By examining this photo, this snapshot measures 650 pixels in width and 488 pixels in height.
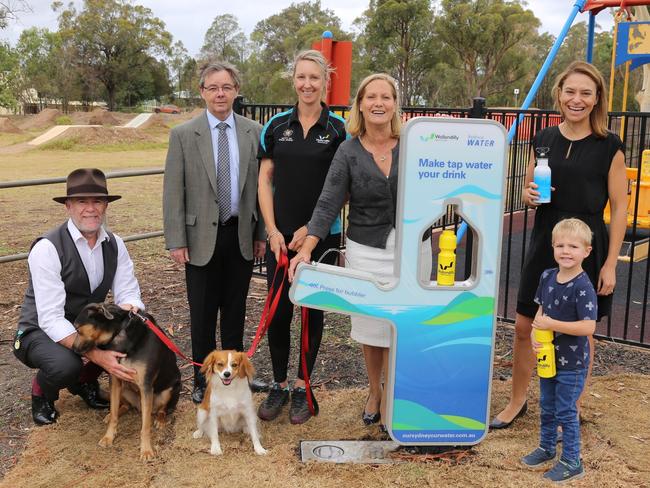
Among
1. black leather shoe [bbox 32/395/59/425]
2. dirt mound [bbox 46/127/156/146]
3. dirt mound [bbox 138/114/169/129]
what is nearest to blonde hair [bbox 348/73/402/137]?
black leather shoe [bbox 32/395/59/425]

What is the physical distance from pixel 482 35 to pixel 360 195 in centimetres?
4760

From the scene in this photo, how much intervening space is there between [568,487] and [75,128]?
30616 mm

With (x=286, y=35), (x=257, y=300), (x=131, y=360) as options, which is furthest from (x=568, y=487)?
(x=286, y=35)

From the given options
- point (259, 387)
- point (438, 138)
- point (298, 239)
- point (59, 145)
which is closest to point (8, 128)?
point (59, 145)

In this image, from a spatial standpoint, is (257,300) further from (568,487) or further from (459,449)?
(568,487)

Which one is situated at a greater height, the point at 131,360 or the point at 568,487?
the point at 131,360

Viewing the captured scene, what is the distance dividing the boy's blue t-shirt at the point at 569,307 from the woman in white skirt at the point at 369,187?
2.61ft

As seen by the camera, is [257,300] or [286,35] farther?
[286,35]

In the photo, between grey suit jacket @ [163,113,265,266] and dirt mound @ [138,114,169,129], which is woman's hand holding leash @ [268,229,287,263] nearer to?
grey suit jacket @ [163,113,265,266]

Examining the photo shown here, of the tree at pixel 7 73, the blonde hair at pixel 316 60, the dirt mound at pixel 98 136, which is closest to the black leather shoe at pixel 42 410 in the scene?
the blonde hair at pixel 316 60

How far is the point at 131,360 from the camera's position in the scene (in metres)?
3.75

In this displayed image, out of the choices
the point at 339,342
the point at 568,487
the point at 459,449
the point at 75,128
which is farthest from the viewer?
the point at 75,128

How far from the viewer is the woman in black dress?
3.41 m

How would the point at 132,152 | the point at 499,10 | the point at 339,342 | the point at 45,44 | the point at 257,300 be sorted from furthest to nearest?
1. the point at 45,44
2. the point at 499,10
3. the point at 132,152
4. the point at 257,300
5. the point at 339,342
